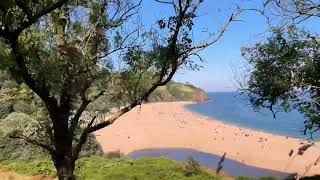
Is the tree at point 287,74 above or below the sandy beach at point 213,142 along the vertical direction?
above

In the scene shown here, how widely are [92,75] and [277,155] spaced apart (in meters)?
32.6

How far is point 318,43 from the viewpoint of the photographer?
1528 cm

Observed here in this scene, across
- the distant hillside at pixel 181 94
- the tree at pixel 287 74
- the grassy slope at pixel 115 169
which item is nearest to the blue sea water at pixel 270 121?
the tree at pixel 287 74

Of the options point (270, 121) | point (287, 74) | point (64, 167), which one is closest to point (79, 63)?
point (64, 167)

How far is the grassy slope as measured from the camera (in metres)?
22.7

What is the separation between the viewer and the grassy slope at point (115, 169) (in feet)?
74.5

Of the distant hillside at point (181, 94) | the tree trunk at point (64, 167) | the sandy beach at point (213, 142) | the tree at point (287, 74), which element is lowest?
the sandy beach at point (213, 142)

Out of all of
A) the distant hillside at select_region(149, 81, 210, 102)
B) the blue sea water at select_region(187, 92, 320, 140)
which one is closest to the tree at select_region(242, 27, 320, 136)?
the blue sea water at select_region(187, 92, 320, 140)

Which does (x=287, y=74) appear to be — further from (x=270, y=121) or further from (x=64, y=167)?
(x=270, y=121)

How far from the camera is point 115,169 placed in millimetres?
24641

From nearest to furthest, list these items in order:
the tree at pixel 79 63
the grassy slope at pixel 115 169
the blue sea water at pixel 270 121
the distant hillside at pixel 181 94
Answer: the tree at pixel 79 63
the grassy slope at pixel 115 169
the blue sea water at pixel 270 121
the distant hillside at pixel 181 94

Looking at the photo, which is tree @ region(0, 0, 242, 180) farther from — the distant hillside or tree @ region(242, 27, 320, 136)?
the distant hillside

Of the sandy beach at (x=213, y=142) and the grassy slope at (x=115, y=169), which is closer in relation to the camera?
the grassy slope at (x=115, y=169)

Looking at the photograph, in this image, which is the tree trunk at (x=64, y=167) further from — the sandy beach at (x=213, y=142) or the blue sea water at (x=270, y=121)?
the sandy beach at (x=213, y=142)
